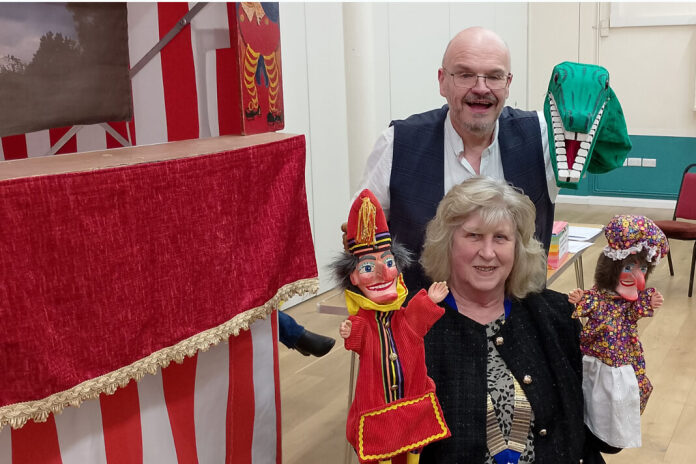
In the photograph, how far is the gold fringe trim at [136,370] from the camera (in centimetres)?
133

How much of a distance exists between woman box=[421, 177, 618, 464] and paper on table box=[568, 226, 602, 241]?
2.00 meters

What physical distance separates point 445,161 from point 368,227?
0.86m

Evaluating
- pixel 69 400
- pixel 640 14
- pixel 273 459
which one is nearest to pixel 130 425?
pixel 69 400

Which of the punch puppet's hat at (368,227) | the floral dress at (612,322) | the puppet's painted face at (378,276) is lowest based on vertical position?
the floral dress at (612,322)

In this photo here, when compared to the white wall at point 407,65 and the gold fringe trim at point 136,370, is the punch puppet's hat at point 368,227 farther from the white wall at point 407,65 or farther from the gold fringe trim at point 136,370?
the white wall at point 407,65

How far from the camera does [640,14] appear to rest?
25.8ft

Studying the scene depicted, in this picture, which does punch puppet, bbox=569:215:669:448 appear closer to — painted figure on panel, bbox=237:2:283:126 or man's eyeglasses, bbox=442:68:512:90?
man's eyeglasses, bbox=442:68:512:90

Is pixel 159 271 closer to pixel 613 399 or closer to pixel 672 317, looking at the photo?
pixel 613 399

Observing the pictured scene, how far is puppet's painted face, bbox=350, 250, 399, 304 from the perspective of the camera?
1.71 meters

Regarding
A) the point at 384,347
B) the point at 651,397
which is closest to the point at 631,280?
the point at 384,347

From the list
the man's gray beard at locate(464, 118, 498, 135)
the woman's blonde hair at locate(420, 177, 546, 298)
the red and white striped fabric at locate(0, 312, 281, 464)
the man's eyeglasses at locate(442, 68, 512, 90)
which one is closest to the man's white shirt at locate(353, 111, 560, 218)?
the man's gray beard at locate(464, 118, 498, 135)

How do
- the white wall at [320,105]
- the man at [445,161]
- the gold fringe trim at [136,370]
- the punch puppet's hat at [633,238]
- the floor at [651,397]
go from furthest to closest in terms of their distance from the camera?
the white wall at [320,105] → the floor at [651,397] → the man at [445,161] → the punch puppet's hat at [633,238] → the gold fringe trim at [136,370]

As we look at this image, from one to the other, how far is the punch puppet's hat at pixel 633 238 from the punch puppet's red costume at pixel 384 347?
531 millimetres

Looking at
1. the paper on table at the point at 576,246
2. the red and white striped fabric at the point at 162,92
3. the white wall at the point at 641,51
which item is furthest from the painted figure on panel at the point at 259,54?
the white wall at the point at 641,51
